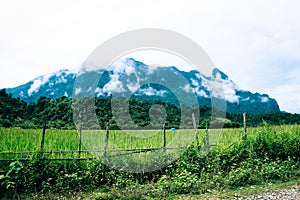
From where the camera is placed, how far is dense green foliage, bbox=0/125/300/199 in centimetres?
639

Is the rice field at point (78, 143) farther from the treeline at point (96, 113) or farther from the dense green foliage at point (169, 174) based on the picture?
the treeline at point (96, 113)

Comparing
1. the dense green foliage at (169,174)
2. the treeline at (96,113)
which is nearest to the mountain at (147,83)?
the treeline at (96,113)

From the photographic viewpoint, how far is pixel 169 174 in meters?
7.39

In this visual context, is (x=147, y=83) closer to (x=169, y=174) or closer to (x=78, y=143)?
(x=78, y=143)

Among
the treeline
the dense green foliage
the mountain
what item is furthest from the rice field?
the treeline

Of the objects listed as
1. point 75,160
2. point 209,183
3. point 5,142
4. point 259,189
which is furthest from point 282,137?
point 5,142

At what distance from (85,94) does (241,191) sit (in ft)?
21.4

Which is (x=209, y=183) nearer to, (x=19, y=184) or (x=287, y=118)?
(x=19, y=184)

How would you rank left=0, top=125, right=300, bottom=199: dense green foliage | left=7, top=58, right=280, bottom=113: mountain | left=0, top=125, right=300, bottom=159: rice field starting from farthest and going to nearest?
1. left=7, top=58, right=280, bottom=113: mountain
2. left=0, top=125, right=300, bottom=159: rice field
3. left=0, top=125, right=300, bottom=199: dense green foliage

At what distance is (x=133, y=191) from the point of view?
6.33 m

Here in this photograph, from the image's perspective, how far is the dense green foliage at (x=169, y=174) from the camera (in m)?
6.39

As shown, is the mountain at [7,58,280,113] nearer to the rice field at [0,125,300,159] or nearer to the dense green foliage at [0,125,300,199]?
the rice field at [0,125,300,159]

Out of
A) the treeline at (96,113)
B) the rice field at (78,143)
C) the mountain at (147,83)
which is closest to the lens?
the rice field at (78,143)

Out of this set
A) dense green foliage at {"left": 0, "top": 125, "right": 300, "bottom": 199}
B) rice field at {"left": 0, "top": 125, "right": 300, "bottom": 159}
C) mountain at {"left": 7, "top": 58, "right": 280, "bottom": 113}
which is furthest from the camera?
mountain at {"left": 7, "top": 58, "right": 280, "bottom": 113}
